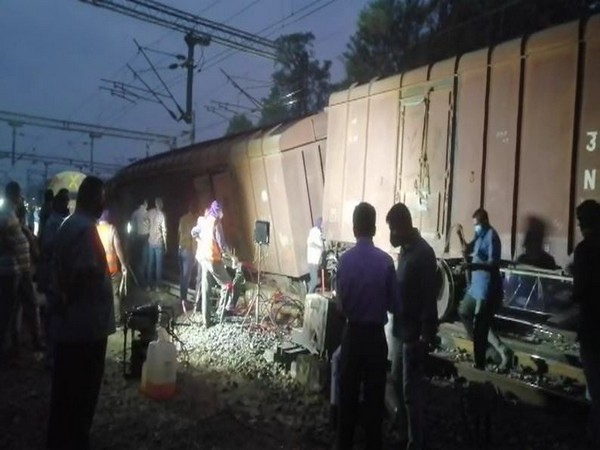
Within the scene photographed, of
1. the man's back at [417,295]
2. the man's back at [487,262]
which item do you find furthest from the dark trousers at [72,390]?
the man's back at [487,262]

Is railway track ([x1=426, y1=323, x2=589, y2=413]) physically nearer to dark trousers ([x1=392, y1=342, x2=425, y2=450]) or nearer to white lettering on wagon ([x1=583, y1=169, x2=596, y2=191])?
dark trousers ([x1=392, y1=342, x2=425, y2=450])

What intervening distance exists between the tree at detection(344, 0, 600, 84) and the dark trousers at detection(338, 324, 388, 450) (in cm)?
1076

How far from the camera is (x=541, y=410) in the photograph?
472cm

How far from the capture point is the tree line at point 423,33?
15.3 metres

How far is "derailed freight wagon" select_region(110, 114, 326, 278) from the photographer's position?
9.65 meters

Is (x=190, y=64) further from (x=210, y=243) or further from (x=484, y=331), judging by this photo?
(x=484, y=331)

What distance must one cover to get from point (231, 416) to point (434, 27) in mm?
20859

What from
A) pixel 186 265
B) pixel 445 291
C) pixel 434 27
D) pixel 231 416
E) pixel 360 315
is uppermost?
pixel 434 27

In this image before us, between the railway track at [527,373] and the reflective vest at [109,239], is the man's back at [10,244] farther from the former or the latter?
the railway track at [527,373]

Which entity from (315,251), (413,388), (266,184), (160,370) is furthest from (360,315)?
(266,184)

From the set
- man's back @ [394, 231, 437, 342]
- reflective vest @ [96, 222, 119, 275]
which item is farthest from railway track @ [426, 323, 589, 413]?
reflective vest @ [96, 222, 119, 275]

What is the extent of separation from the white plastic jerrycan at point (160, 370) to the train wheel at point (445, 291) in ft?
11.4

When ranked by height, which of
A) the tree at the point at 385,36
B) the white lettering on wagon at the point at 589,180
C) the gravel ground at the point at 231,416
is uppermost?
the tree at the point at 385,36

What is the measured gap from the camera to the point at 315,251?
8820 mm
